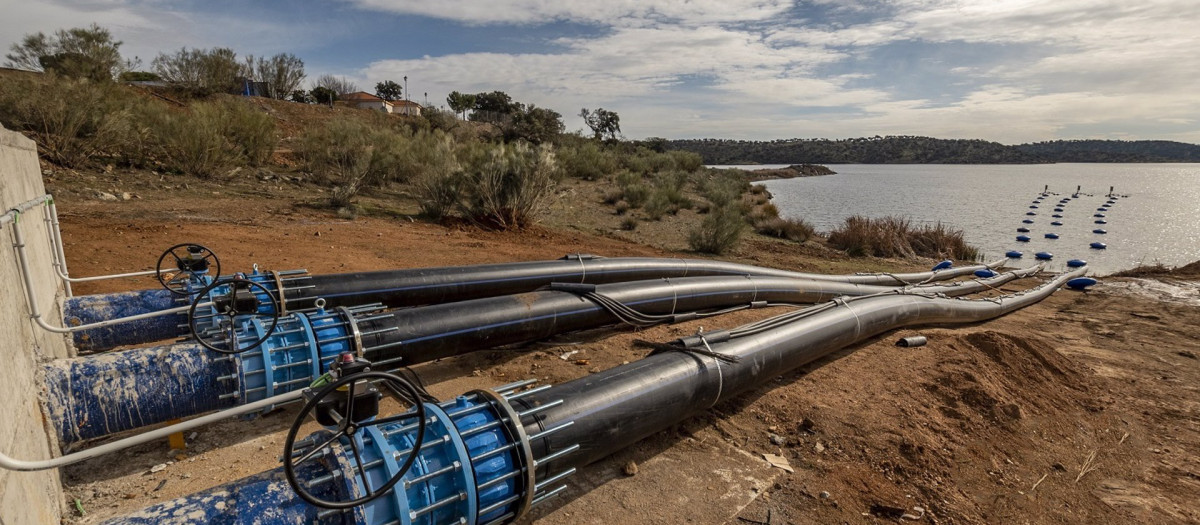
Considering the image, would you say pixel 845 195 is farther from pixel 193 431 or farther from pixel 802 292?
pixel 193 431

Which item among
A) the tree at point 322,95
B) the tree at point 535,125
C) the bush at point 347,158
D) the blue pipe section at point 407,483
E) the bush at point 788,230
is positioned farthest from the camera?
the tree at point 322,95

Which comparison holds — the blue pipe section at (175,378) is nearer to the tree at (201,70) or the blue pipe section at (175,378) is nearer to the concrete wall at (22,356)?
the concrete wall at (22,356)

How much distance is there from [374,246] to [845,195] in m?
38.5

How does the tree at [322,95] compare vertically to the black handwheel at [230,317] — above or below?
above

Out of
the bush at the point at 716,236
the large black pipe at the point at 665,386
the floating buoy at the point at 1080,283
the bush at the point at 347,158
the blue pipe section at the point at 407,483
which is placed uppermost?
the bush at the point at 347,158

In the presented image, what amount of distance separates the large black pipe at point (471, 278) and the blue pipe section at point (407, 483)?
8.61 ft

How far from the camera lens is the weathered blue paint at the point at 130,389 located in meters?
2.96

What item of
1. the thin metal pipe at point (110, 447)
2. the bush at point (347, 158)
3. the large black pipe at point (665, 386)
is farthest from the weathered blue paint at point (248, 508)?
the bush at point (347, 158)

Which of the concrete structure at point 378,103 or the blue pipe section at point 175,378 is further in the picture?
the concrete structure at point 378,103

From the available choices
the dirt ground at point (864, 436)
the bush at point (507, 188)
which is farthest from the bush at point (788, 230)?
the dirt ground at point (864, 436)

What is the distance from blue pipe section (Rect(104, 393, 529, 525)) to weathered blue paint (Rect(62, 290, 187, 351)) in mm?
2665

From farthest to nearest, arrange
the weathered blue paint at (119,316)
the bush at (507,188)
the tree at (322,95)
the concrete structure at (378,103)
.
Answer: the concrete structure at (378,103) < the tree at (322,95) < the bush at (507,188) < the weathered blue paint at (119,316)

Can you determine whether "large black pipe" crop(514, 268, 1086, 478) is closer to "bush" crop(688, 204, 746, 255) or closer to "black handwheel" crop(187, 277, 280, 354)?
"black handwheel" crop(187, 277, 280, 354)

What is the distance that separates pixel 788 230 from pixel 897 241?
3.68m
